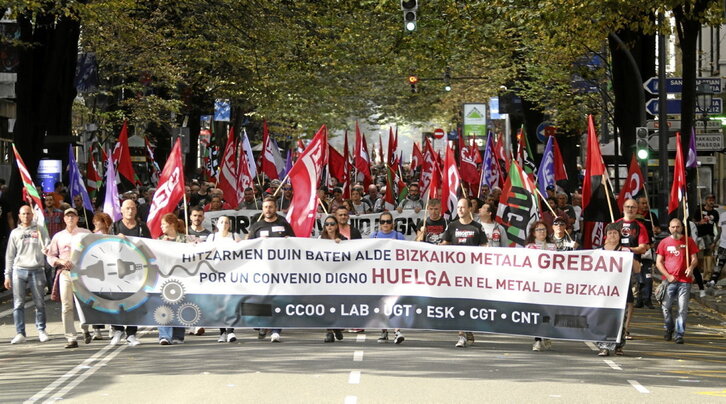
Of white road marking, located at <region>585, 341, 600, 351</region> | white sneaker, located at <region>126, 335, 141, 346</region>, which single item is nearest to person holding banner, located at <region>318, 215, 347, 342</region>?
white sneaker, located at <region>126, 335, 141, 346</region>

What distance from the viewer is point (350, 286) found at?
1588 centimetres

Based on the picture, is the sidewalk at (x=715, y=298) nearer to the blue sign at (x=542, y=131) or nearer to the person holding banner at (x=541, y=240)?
the person holding banner at (x=541, y=240)

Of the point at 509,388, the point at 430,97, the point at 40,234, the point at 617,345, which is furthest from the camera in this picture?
the point at 430,97

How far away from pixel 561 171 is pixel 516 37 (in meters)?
5.20

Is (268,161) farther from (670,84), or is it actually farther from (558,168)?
(670,84)

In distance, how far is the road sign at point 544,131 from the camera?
4216cm

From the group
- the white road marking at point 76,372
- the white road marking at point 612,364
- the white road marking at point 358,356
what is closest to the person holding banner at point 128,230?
the white road marking at point 76,372

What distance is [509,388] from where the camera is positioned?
Result: 1239cm

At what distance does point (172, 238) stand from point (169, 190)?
1.59m

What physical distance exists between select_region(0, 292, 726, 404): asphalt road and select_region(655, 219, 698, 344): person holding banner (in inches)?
15.6

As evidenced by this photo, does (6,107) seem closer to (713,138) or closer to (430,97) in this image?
(713,138)

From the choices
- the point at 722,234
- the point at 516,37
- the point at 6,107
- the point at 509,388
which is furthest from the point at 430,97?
the point at 509,388

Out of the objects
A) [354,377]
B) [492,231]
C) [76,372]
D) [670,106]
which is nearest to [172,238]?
[76,372]

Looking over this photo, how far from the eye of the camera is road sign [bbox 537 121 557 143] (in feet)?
138
